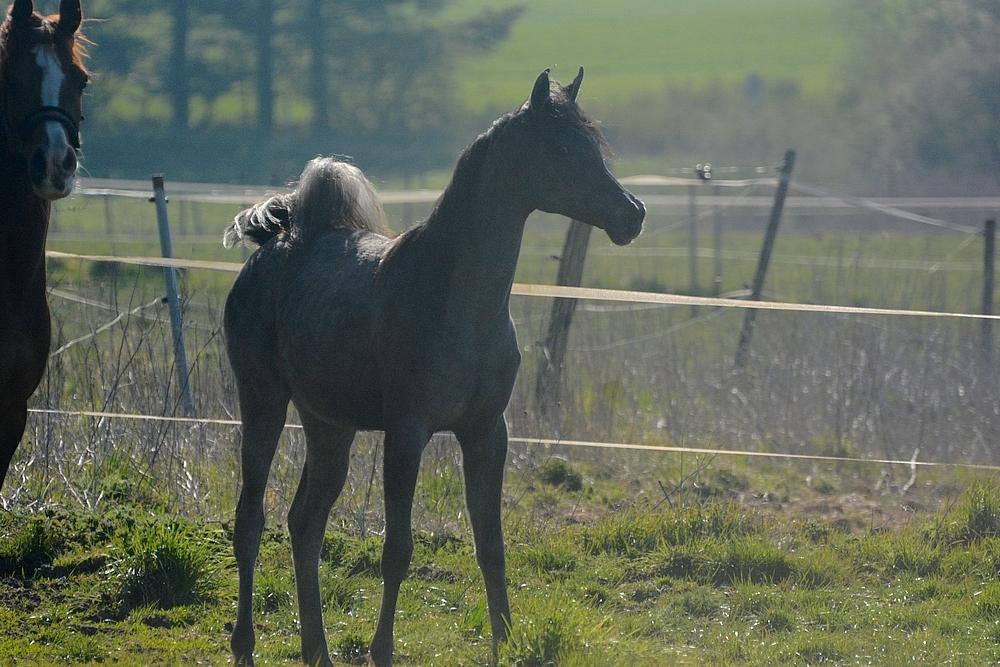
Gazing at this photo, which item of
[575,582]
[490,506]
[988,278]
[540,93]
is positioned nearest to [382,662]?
[490,506]

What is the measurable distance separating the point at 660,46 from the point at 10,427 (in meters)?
64.4

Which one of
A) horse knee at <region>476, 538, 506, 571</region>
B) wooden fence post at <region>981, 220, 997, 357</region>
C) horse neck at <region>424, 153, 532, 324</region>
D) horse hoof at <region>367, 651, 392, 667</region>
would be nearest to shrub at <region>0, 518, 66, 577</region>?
horse hoof at <region>367, 651, 392, 667</region>

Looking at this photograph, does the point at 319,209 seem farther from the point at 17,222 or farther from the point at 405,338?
the point at 17,222

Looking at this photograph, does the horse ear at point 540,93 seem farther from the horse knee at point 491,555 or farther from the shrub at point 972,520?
the shrub at point 972,520

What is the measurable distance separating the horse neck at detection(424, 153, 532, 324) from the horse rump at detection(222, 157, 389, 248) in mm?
1089

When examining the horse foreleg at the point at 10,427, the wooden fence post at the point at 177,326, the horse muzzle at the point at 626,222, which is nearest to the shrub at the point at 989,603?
the horse muzzle at the point at 626,222

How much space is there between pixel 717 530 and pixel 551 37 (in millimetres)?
61728

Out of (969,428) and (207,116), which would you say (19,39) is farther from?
(207,116)

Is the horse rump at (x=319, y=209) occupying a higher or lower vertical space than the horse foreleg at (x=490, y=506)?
higher

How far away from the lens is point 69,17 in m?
5.19

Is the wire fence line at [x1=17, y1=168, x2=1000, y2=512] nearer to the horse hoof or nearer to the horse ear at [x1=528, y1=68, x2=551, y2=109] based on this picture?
the horse ear at [x1=528, y1=68, x2=551, y2=109]

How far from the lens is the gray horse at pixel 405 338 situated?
15.5ft

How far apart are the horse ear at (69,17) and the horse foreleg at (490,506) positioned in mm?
2420

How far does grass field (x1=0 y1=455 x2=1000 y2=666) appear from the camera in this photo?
523 cm
